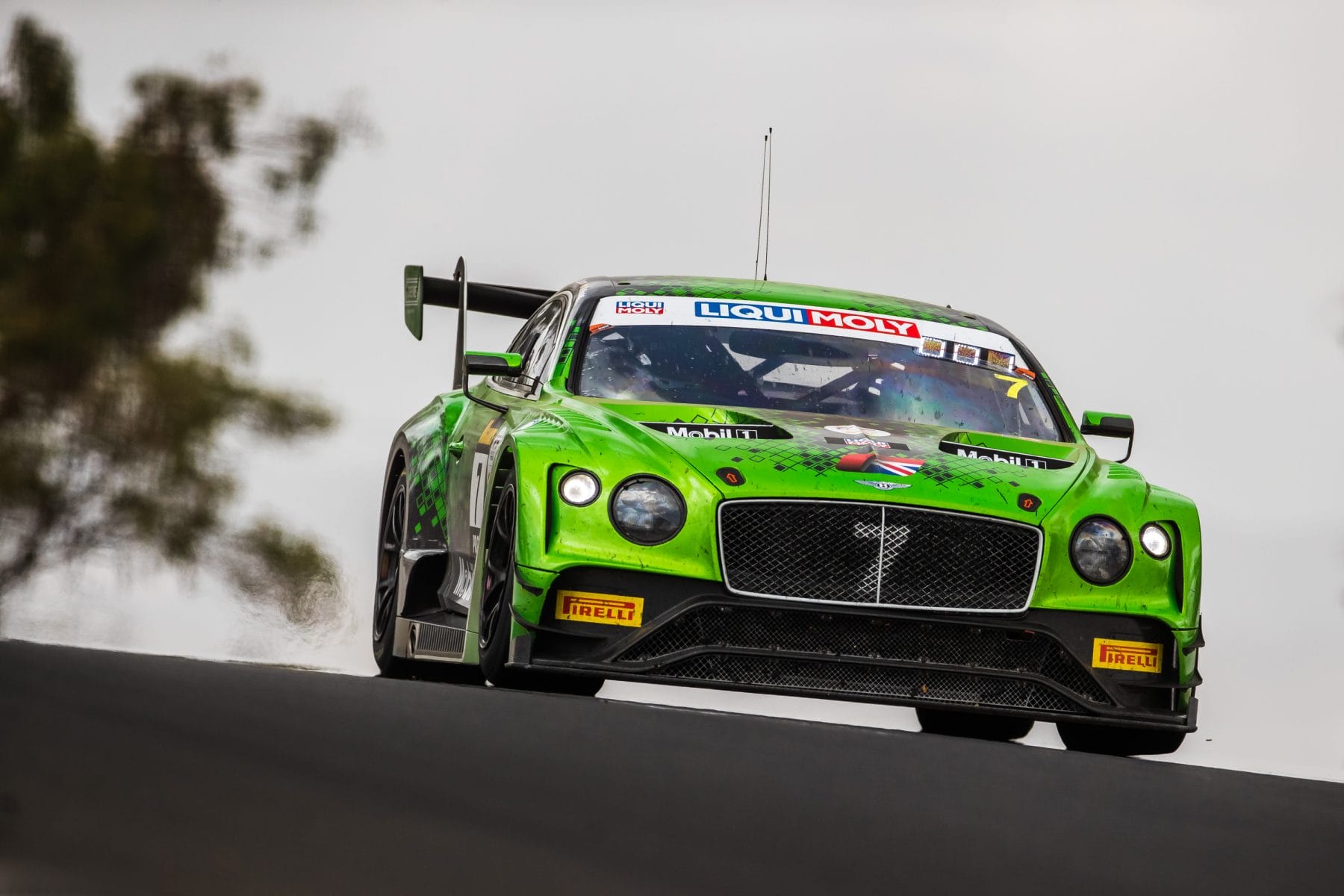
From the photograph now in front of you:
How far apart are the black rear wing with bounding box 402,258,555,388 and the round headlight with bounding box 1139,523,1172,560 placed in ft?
8.74

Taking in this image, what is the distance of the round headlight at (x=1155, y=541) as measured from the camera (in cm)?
693

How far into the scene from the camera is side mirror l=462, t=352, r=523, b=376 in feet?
25.1

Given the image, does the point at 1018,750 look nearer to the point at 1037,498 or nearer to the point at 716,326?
the point at 1037,498

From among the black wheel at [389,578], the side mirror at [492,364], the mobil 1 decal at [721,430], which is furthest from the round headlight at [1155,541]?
the black wheel at [389,578]

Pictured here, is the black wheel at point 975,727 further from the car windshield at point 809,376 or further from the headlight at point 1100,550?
the headlight at point 1100,550

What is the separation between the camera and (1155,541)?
6.95 metres

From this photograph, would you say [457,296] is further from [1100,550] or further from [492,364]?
[1100,550]

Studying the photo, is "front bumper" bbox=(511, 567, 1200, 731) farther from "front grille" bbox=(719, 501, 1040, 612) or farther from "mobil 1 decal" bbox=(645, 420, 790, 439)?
"mobil 1 decal" bbox=(645, 420, 790, 439)

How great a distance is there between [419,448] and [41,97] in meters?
25.3

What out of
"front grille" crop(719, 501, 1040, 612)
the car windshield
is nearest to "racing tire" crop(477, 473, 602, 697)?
"front grille" crop(719, 501, 1040, 612)

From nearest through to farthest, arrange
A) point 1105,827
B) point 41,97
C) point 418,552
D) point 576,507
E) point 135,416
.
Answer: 1. point 1105,827
2. point 576,507
3. point 418,552
4. point 41,97
5. point 135,416

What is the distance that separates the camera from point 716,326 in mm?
8070

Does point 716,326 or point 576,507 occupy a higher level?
point 716,326

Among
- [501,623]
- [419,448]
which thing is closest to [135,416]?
[419,448]
